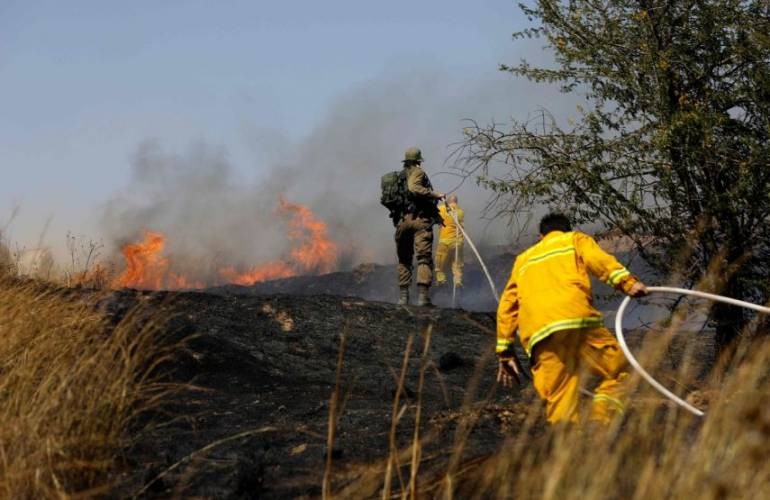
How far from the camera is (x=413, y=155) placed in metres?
15.4

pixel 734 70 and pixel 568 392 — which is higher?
pixel 734 70

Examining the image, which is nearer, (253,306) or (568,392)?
(568,392)

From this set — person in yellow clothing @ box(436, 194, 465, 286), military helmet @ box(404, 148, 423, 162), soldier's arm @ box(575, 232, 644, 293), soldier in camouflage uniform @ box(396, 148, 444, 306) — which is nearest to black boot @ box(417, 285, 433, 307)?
soldier in camouflage uniform @ box(396, 148, 444, 306)

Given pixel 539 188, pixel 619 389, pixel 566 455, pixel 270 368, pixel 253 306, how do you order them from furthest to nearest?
1. pixel 253 306
2. pixel 270 368
3. pixel 539 188
4. pixel 619 389
5. pixel 566 455

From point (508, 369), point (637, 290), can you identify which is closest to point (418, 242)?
point (508, 369)

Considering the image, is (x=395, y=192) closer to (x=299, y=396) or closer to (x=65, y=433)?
(x=299, y=396)

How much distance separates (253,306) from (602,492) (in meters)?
11.3

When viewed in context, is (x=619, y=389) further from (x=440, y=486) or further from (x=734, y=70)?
(x=734, y=70)

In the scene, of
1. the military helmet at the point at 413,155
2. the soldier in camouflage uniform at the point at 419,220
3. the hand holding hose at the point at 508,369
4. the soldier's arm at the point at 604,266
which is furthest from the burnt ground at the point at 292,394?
the military helmet at the point at 413,155

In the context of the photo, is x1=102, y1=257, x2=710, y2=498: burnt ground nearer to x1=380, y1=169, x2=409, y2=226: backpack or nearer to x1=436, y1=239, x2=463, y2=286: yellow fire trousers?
x1=380, y1=169, x2=409, y2=226: backpack

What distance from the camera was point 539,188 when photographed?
1108 centimetres

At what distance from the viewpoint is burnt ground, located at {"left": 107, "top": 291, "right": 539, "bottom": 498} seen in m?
5.77

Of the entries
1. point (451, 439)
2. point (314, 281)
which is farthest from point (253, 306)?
point (314, 281)

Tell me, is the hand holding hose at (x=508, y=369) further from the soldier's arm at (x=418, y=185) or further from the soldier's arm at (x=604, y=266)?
the soldier's arm at (x=418, y=185)
